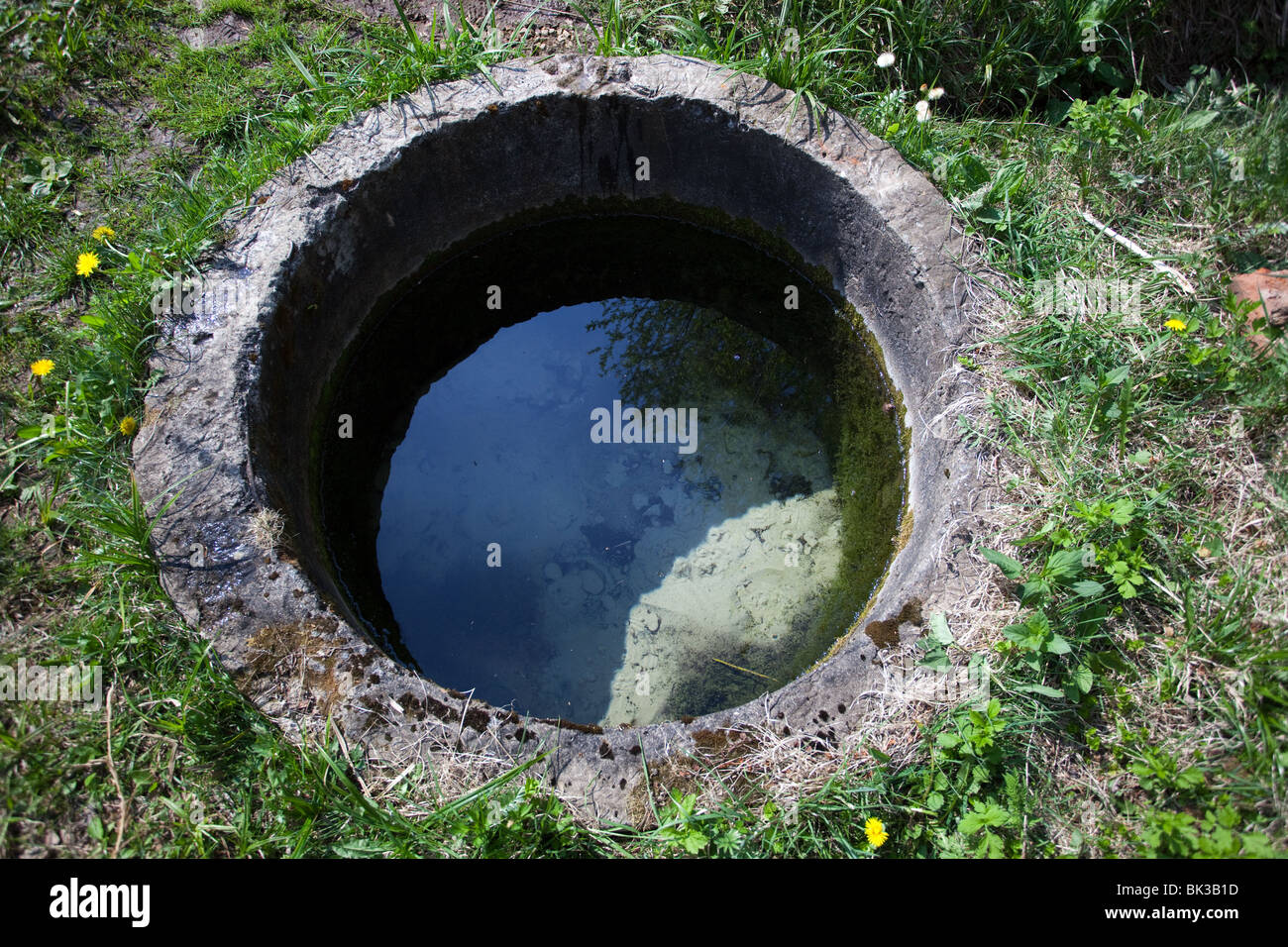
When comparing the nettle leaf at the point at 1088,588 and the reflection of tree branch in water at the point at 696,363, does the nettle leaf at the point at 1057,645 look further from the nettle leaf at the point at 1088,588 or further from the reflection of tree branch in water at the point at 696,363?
the reflection of tree branch in water at the point at 696,363

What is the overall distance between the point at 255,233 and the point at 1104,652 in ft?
9.26

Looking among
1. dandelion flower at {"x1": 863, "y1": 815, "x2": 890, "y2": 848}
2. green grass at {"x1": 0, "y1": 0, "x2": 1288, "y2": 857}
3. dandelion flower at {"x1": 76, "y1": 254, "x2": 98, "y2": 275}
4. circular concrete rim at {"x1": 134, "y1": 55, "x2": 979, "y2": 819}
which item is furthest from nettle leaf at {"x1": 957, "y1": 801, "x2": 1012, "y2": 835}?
dandelion flower at {"x1": 76, "y1": 254, "x2": 98, "y2": 275}

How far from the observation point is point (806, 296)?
3.16m

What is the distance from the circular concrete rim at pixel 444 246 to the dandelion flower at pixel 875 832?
8.3 inches

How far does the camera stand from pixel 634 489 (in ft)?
9.66

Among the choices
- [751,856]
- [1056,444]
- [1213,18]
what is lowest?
[751,856]

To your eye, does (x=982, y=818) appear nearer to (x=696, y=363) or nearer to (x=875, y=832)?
(x=875, y=832)

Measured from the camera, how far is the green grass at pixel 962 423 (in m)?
1.87

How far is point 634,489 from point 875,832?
1488mm

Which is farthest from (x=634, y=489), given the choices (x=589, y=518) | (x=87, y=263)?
(x=87, y=263)

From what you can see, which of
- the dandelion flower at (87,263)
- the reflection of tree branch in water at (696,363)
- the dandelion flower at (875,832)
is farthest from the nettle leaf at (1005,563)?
the dandelion flower at (87,263)

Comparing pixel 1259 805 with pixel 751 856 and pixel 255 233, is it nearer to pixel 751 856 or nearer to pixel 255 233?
pixel 751 856

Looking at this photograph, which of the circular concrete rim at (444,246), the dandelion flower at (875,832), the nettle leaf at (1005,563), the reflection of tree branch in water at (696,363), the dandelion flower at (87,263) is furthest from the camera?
the reflection of tree branch in water at (696,363)
